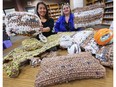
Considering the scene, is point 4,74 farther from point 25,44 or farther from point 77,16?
point 77,16

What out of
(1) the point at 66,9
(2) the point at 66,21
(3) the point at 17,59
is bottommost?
(3) the point at 17,59

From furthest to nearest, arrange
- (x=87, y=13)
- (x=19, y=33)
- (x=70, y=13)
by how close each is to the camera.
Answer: (x=70, y=13), (x=87, y=13), (x=19, y=33)

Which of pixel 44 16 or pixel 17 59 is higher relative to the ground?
pixel 44 16

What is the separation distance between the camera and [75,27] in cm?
128

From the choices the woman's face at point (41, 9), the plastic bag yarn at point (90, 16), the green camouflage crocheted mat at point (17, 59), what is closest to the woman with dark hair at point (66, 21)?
the plastic bag yarn at point (90, 16)

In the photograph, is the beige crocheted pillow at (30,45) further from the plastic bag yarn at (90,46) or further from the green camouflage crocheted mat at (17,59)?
the plastic bag yarn at (90,46)

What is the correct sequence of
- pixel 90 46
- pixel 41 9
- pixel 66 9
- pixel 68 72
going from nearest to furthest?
1. pixel 68 72
2. pixel 90 46
3. pixel 41 9
4. pixel 66 9

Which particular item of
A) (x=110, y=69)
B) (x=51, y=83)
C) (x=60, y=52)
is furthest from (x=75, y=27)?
(x=51, y=83)

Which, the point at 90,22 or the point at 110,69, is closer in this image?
the point at 110,69

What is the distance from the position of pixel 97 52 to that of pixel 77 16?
0.67 meters

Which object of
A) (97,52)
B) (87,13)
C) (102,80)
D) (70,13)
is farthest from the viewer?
(70,13)

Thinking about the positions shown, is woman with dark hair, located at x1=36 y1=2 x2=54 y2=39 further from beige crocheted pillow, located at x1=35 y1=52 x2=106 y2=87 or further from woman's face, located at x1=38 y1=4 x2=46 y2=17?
beige crocheted pillow, located at x1=35 y1=52 x2=106 y2=87

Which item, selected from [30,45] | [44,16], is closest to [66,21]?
[44,16]

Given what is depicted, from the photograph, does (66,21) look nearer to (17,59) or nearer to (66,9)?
(66,9)
